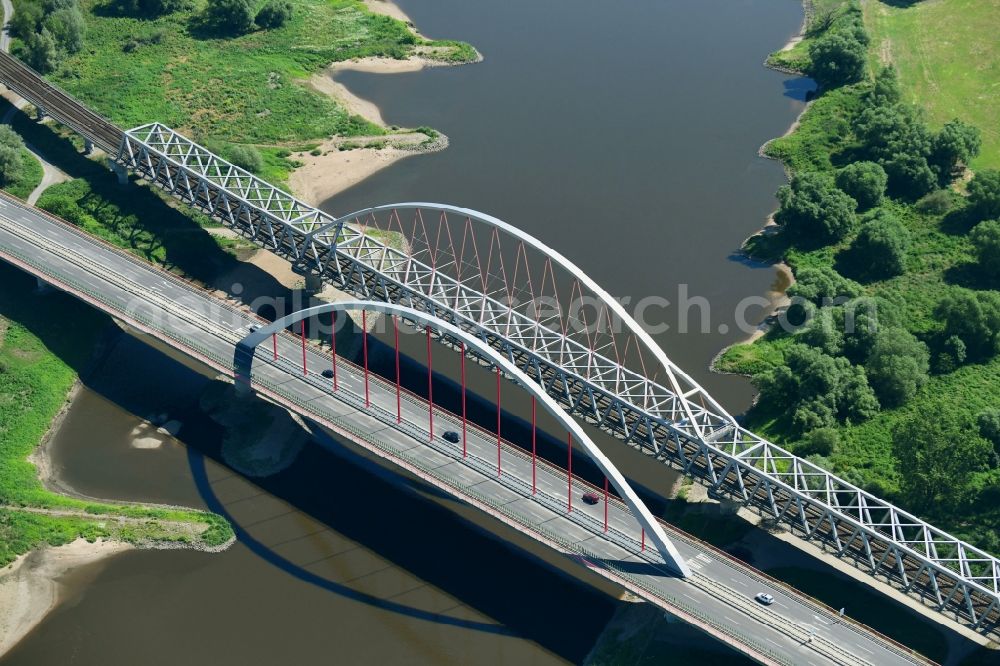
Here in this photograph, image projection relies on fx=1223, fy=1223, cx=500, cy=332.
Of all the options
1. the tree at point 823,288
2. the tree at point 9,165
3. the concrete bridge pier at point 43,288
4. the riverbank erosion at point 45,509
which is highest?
the tree at point 823,288

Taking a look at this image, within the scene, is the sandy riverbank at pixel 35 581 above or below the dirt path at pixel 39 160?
below

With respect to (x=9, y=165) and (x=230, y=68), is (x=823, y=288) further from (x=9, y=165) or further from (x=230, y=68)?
(x=9, y=165)

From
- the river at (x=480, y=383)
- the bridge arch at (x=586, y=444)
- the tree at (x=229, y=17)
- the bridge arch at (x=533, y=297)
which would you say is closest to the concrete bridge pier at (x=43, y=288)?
the river at (x=480, y=383)

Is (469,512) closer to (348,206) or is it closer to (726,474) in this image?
(726,474)

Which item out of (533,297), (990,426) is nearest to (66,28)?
(533,297)

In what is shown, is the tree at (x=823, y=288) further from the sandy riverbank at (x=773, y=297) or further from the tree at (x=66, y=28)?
the tree at (x=66, y=28)
